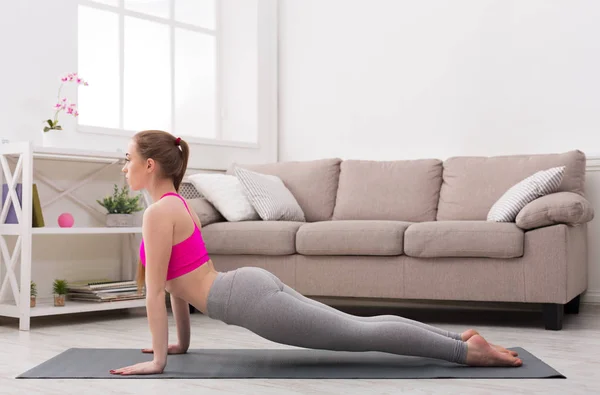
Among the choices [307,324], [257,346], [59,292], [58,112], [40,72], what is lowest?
[257,346]

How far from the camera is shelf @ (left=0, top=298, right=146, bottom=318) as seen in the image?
3682 millimetres

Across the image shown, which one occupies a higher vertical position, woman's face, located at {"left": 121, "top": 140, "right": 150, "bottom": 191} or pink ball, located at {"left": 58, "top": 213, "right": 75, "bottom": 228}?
woman's face, located at {"left": 121, "top": 140, "right": 150, "bottom": 191}

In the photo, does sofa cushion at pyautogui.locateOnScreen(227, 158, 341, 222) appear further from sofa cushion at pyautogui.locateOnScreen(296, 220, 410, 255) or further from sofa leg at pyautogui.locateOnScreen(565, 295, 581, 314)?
sofa leg at pyautogui.locateOnScreen(565, 295, 581, 314)

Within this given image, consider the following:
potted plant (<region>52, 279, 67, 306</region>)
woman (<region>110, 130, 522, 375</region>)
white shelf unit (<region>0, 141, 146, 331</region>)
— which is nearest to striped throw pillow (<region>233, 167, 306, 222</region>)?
white shelf unit (<region>0, 141, 146, 331</region>)

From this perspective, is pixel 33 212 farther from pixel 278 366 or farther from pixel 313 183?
pixel 278 366

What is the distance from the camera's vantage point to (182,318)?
2.65 metres

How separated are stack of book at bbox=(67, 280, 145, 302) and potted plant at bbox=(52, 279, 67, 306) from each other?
0.13m

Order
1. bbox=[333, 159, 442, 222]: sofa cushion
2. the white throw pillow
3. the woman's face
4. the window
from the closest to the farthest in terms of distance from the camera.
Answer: the woman's face, the white throw pillow, bbox=[333, 159, 442, 222]: sofa cushion, the window

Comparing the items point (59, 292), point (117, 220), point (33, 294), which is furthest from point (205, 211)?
point (33, 294)

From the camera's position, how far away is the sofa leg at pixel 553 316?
11.4 feet

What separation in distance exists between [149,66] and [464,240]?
2.53m

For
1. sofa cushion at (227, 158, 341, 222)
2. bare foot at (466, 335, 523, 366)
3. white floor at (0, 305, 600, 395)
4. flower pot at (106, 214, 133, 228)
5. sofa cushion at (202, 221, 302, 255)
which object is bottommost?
white floor at (0, 305, 600, 395)

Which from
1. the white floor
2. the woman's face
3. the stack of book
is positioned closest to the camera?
the white floor

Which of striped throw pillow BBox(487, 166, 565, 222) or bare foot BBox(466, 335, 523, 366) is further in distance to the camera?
striped throw pillow BBox(487, 166, 565, 222)
